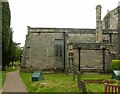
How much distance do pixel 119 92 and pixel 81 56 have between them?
26.5 metres

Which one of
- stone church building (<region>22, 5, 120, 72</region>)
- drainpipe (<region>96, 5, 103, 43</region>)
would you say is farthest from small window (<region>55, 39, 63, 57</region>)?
drainpipe (<region>96, 5, 103, 43</region>)

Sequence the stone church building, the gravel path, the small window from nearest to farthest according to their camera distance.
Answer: the gravel path < the stone church building < the small window

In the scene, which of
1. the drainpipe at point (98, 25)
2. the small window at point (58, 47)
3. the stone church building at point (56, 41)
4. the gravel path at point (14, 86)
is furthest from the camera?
the small window at point (58, 47)

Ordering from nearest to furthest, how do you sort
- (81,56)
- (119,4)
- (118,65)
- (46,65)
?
(118,65) → (81,56) → (46,65) → (119,4)

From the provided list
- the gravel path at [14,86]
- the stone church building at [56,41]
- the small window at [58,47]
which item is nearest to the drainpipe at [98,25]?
the stone church building at [56,41]

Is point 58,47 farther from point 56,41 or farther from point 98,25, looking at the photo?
point 98,25

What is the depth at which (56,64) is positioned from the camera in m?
46.5

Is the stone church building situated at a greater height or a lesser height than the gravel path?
greater

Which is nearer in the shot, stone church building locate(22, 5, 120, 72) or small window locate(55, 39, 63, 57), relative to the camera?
stone church building locate(22, 5, 120, 72)

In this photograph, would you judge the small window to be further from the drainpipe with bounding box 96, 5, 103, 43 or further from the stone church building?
the drainpipe with bounding box 96, 5, 103, 43

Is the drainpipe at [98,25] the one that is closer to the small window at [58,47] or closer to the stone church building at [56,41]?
the stone church building at [56,41]

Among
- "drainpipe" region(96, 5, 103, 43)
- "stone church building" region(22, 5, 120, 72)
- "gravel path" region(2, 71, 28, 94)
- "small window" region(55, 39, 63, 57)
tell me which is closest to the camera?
"gravel path" region(2, 71, 28, 94)

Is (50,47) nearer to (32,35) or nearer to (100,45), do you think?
(32,35)

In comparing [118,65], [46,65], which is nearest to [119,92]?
[118,65]
